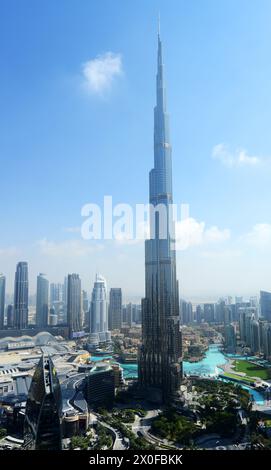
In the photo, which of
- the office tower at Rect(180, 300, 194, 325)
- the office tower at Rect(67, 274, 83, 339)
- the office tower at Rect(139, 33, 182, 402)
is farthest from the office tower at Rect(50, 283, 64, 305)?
the office tower at Rect(139, 33, 182, 402)

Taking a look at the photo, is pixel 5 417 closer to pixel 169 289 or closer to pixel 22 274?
pixel 169 289

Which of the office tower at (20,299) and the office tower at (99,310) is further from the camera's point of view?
the office tower at (20,299)

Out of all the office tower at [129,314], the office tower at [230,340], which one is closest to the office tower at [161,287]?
the office tower at [230,340]

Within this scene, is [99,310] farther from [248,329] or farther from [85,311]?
[248,329]

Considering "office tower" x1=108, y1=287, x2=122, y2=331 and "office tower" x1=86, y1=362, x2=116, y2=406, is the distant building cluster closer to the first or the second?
"office tower" x1=108, y1=287, x2=122, y2=331

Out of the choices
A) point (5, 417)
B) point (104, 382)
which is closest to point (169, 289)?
point (104, 382)

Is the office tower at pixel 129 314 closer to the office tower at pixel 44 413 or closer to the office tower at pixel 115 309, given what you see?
the office tower at pixel 115 309

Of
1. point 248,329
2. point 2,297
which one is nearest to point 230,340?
point 248,329
